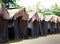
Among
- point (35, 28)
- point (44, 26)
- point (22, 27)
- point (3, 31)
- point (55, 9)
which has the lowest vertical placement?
point (44, 26)

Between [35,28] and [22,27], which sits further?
[35,28]

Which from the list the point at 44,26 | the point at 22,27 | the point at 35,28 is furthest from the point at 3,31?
the point at 44,26

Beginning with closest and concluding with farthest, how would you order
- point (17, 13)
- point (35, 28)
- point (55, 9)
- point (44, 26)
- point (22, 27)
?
point (17, 13) < point (22, 27) < point (35, 28) < point (44, 26) < point (55, 9)

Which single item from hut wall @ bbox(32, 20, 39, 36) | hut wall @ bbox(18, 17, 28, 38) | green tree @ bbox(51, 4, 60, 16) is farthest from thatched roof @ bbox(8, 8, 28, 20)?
green tree @ bbox(51, 4, 60, 16)

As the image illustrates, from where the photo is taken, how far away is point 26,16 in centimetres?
2641

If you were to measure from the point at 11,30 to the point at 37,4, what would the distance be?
3843cm

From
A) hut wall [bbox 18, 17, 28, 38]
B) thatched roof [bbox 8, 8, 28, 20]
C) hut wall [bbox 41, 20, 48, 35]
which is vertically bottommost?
hut wall [bbox 41, 20, 48, 35]

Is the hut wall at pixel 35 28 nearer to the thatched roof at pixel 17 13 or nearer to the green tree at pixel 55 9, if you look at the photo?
the thatched roof at pixel 17 13

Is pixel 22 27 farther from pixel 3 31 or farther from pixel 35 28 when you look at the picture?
pixel 35 28

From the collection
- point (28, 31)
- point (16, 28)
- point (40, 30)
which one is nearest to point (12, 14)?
point (16, 28)

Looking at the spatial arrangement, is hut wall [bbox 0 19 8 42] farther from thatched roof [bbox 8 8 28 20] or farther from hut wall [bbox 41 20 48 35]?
hut wall [bbox 41 20 48 35]

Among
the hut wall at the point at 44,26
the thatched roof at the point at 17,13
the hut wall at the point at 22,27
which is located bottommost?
the hut wall at the point at 44,26

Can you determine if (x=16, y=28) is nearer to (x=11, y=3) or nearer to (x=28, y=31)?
(x=28, y=31)

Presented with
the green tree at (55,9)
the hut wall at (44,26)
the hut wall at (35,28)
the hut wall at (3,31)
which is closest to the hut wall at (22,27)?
the hut wall at (35,28)
